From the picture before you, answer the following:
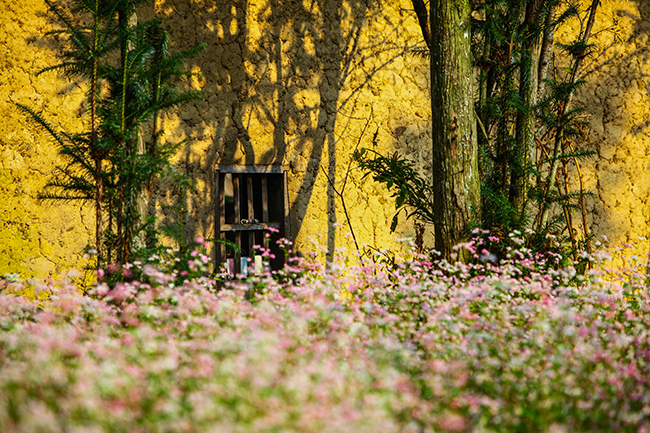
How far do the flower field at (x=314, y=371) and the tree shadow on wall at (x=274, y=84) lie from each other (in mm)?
2113

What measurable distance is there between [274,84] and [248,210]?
4.01 ft

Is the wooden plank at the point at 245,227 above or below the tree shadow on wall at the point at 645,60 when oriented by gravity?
below

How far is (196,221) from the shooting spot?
16.1ft

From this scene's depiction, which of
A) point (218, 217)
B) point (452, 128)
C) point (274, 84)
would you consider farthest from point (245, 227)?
point (452, 128)

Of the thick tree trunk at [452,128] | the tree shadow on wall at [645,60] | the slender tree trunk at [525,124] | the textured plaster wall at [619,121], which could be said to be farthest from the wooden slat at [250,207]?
the tree shadow on wall at [645,60]

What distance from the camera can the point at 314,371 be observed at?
192cm

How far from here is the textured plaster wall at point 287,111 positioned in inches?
175

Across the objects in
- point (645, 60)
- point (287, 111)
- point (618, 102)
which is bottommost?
point (287, 111)

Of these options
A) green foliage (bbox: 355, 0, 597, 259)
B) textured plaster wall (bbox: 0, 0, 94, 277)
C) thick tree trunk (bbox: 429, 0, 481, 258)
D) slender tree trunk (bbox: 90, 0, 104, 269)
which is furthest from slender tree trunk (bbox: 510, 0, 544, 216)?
textured plaster wall (bbox: 0, 0, 94, 277)

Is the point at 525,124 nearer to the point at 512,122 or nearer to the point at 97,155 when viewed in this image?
the point at 512,122

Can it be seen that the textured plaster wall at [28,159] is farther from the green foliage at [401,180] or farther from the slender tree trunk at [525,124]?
the slender tree trunk at [525,124]

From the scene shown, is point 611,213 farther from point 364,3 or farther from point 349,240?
point 364,3

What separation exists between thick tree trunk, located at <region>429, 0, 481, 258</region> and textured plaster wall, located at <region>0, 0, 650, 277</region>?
4.27ft

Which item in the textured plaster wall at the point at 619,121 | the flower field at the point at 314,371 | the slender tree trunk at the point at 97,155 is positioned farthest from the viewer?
the textured plaster wall at the point at 619,121
